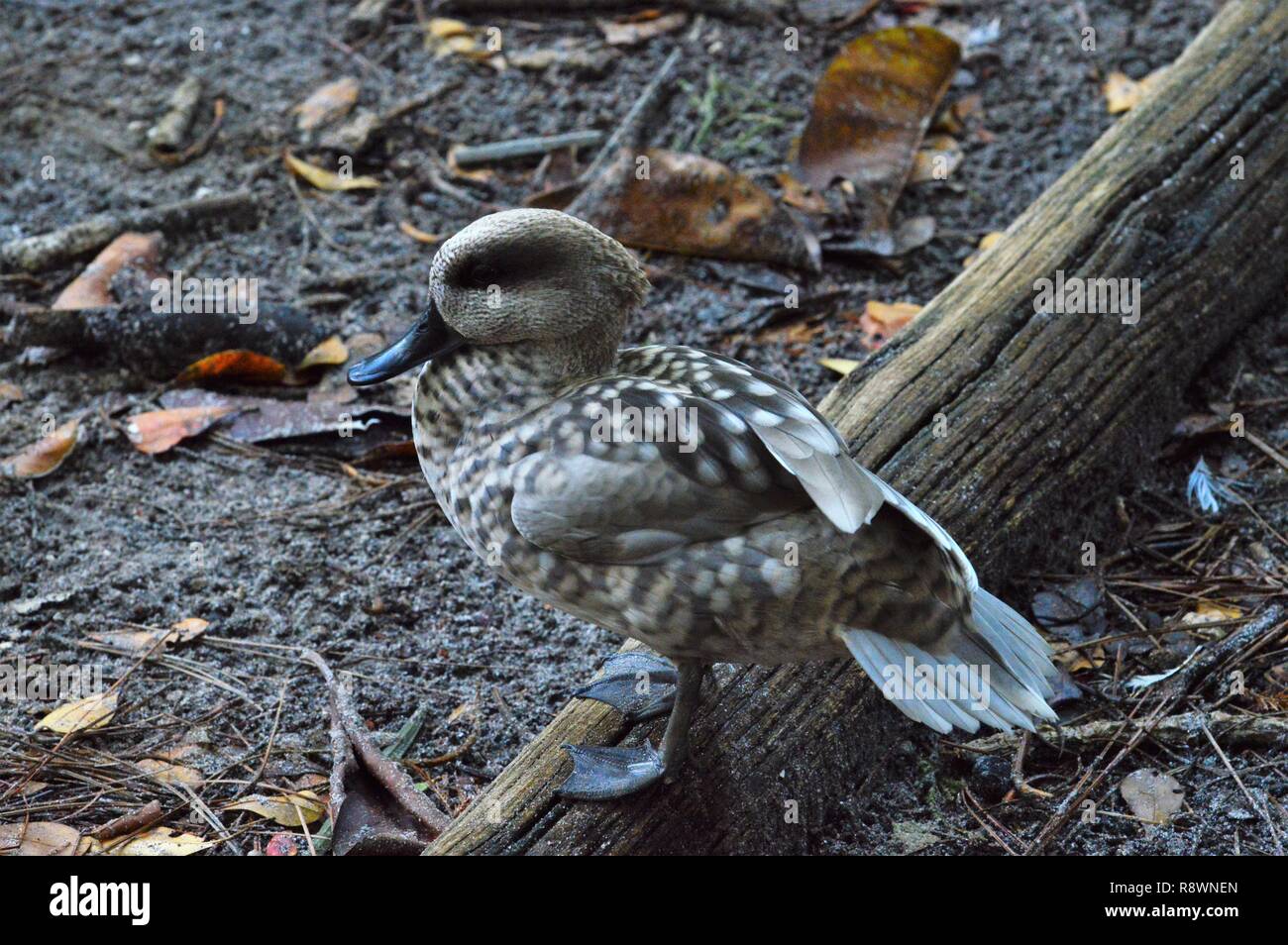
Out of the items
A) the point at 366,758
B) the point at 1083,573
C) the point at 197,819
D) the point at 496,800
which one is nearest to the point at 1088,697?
the point at 1083,573

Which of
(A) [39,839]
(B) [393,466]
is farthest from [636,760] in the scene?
(B) [393,466]

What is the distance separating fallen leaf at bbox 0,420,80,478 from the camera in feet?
11.7

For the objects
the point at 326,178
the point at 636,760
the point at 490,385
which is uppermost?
the point at 490,385

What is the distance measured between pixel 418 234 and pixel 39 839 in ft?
7.99

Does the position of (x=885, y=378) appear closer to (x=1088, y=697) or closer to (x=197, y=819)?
(x=1088, y=697)

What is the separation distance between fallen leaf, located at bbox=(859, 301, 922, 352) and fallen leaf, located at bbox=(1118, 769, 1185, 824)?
1.67 meters

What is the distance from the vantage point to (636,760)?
8.51ft

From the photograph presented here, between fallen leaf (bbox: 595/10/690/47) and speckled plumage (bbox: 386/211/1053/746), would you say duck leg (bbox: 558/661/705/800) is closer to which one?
speckled plumage (bbox: 386/211/1053/746)

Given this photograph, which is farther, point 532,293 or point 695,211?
point 695,211

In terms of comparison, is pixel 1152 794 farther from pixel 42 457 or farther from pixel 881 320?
pixel 42 457

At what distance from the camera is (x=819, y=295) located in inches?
170

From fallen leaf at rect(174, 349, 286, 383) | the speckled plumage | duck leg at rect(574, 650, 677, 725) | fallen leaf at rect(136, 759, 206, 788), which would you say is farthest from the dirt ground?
the speckled plumage

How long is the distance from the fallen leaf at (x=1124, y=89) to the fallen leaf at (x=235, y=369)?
118 inches

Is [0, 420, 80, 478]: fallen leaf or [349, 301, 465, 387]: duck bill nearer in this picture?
[349, 301, 465, 387]: duck bill
